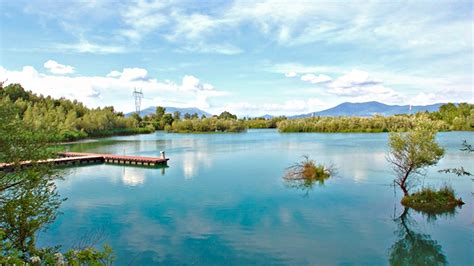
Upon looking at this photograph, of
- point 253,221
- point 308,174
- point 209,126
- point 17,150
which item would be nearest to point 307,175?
point 308,174

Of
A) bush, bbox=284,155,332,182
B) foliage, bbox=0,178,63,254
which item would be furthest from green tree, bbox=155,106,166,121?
foliage, bbox=0,178,63,254

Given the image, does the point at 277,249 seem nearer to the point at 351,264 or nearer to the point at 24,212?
the point at 351,264

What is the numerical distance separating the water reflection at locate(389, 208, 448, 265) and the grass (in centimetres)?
255

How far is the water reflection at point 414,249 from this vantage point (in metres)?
12.1

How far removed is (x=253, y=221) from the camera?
1589 cm

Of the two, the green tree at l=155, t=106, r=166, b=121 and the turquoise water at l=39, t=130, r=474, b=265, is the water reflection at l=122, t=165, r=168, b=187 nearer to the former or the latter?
the turquoise water at l=39, t=130, r=474, b=265

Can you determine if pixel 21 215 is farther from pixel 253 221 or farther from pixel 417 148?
pixel 417 148

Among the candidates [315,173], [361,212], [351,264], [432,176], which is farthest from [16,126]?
[432,176]

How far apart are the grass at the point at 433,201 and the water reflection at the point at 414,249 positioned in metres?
2.55

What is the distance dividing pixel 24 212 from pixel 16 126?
216 cm

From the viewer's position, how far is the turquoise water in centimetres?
1244

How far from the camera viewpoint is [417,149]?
18438 mm

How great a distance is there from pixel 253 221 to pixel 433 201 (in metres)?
8.88

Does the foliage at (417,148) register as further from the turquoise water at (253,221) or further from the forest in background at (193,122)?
the forest in background at (193,122)
